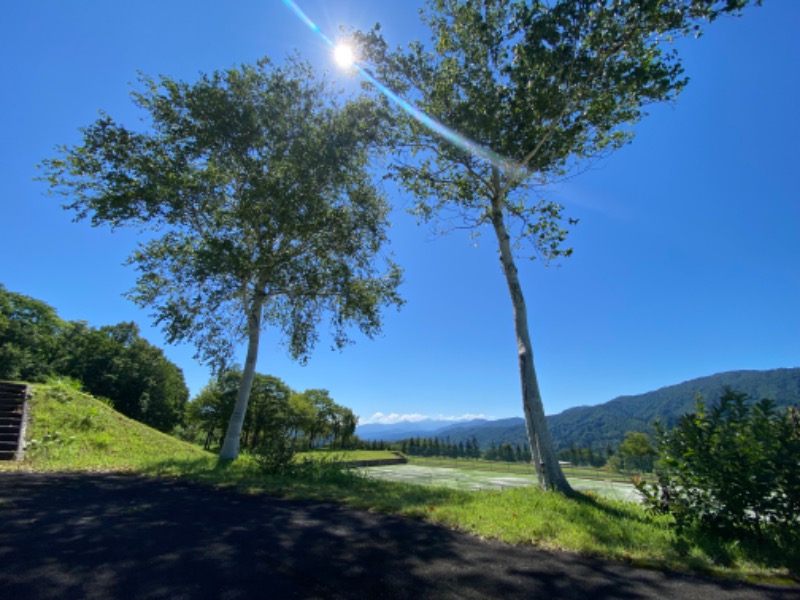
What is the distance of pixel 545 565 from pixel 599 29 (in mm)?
11390

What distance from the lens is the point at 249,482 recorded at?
966cm

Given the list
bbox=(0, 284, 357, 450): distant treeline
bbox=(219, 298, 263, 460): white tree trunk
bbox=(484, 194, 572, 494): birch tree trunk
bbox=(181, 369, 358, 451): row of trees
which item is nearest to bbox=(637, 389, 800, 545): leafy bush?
bbox=(484, 194, 572, 494): birch tree trunk

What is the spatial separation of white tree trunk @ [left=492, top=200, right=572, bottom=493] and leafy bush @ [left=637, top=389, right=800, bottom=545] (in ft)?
8.96

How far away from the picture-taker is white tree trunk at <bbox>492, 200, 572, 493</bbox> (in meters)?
8.64

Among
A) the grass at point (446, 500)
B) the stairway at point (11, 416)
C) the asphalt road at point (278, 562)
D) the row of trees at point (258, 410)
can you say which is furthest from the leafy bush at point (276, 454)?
the row of trees at point (258, 410)

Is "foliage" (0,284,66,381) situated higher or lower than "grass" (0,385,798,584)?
higher

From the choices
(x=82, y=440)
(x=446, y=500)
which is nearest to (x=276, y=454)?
(x=446, y=500)

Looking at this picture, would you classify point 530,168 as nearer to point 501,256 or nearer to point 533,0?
point 501,256

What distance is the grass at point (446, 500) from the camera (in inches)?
187

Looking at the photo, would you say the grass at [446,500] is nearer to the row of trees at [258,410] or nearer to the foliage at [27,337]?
the row of trees at [258,410]

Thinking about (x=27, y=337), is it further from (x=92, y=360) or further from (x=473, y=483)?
(x=473, y=483)

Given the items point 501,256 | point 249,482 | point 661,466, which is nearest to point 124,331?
point 249,482

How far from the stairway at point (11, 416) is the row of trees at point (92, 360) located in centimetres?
4090

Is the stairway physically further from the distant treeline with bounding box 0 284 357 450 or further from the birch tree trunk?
the distant treeline with bounding box 0 284 357 450
